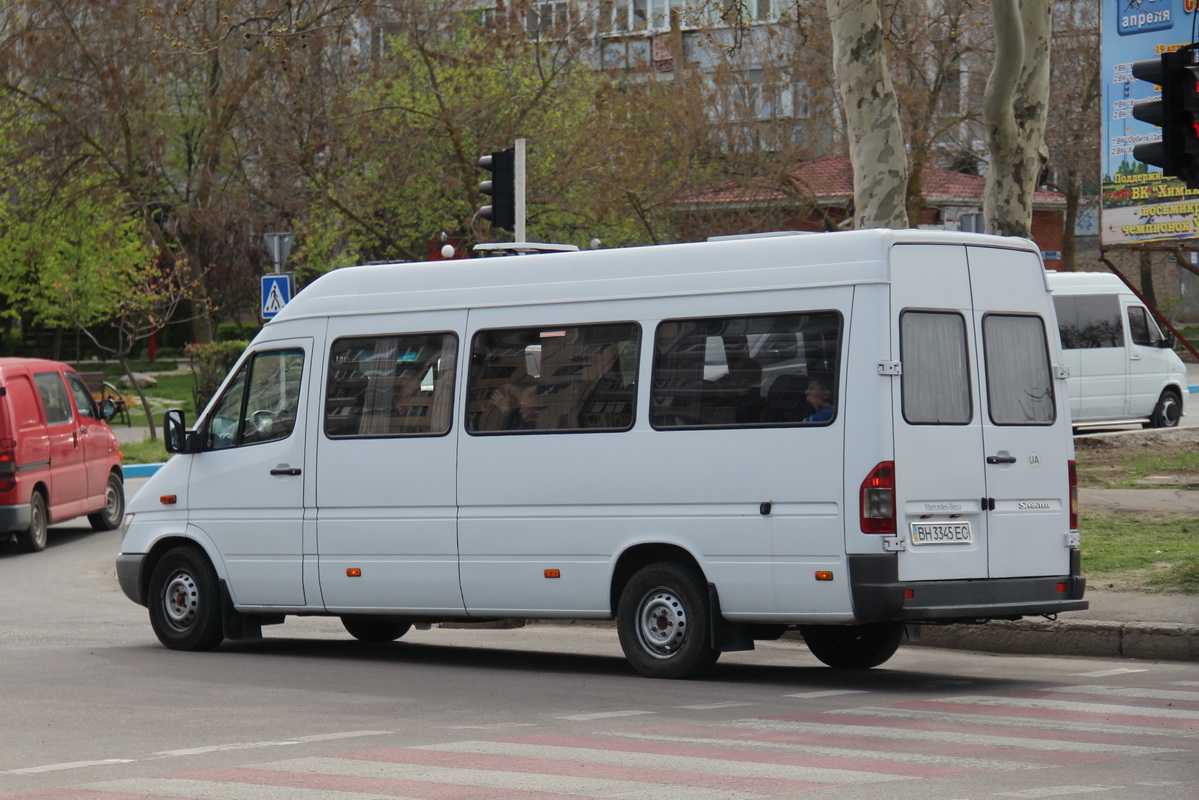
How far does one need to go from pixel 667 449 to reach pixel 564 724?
2.29 meters

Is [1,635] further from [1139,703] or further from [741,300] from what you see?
[1139,703]

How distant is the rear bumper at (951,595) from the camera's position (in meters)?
9.79

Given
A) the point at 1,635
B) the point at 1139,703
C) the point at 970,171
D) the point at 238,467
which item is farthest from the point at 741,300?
the point at 970,171

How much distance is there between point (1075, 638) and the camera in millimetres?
12117

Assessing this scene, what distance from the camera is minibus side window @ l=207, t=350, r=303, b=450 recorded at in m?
12.5

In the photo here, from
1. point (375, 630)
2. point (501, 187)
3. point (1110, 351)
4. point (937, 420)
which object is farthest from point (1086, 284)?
point (937, 420)

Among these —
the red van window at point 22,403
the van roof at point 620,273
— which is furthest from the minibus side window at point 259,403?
the red van window at point 22,403

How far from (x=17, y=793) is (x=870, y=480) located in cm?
486

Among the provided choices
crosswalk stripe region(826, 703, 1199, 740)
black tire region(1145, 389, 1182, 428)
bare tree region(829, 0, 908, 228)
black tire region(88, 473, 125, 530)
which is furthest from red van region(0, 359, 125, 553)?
black tire region(1145, 389, 1182, 428)

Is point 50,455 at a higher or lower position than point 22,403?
lower

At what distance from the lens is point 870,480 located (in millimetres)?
9836

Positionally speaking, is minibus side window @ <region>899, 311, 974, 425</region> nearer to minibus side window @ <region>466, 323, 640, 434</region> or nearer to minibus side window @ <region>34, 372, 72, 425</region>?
minibus side window @ <region>466, 323, 640, 434</region>

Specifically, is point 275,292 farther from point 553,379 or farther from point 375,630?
point 553,379

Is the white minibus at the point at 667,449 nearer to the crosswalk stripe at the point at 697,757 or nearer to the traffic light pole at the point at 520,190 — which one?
the crosswalk stripe at the point at 697,757
